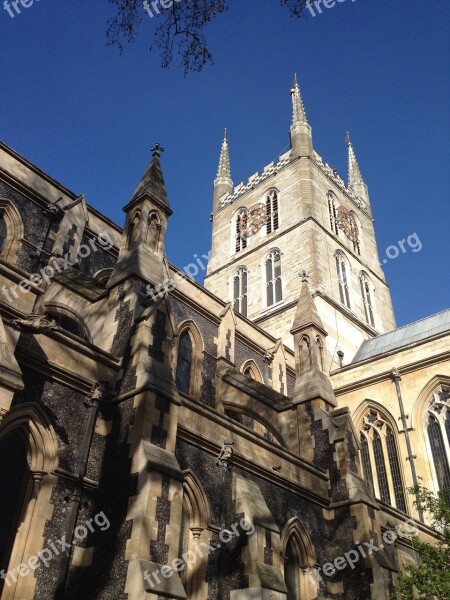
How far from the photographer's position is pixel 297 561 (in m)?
12.1

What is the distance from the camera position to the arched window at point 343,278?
107ft

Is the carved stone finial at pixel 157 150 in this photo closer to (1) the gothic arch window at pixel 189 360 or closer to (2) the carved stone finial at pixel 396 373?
(1) the gothic arch window at pixel 189 360

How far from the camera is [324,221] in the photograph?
34938mm

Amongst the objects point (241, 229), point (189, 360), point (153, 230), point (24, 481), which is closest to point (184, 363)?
point (189, 360)

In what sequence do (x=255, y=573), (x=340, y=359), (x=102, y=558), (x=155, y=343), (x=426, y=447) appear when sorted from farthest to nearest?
(x=340, y=359)
(x=426, y=447)
(x=155, y=343)
(x=255, y=573)
(x=102, y=558)

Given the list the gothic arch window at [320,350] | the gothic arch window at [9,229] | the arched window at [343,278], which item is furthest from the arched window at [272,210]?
the gothic arch window at [9,229]

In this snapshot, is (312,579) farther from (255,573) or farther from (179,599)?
(179,599)

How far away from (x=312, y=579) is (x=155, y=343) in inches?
247

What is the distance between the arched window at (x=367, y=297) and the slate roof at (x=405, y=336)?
10.6 feet

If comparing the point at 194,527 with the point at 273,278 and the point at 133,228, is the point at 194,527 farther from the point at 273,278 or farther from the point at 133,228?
the point at 273,278

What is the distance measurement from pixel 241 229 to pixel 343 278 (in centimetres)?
871

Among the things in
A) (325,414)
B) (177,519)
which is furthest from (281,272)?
(177,519)

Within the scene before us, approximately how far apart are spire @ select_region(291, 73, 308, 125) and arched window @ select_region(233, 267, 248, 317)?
12766 mm

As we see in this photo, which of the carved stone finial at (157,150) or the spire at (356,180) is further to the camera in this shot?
the spire at (356,180)
